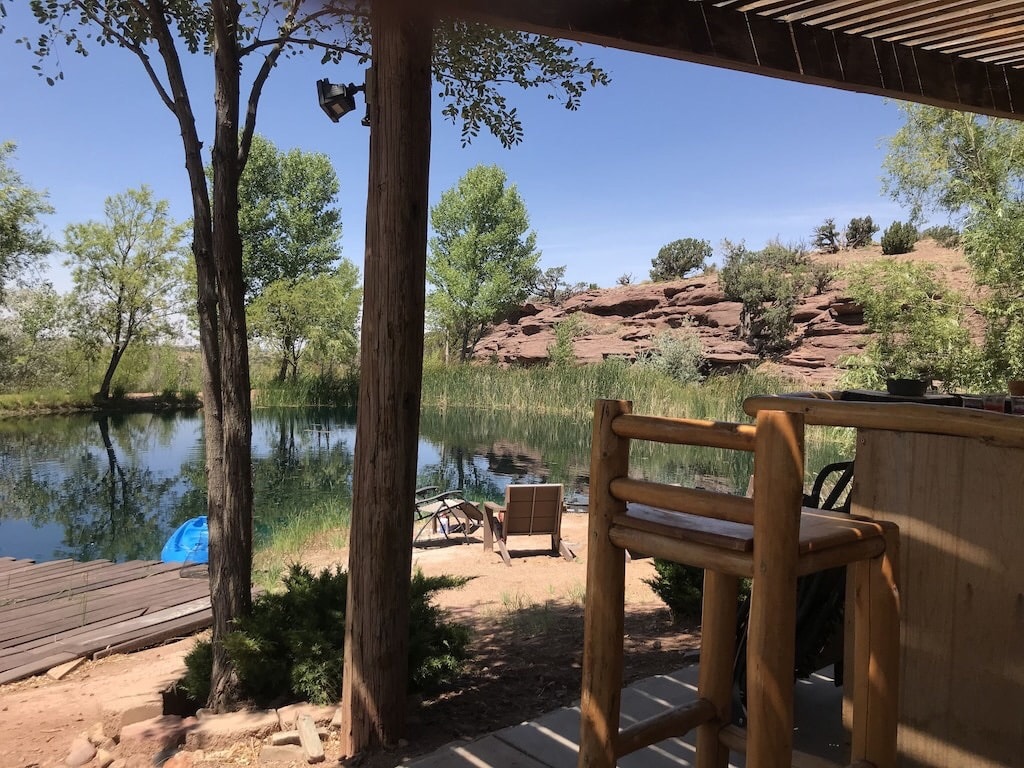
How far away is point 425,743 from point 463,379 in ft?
70.5

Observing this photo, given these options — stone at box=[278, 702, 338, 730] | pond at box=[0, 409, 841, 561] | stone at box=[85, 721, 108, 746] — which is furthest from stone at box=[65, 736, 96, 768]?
pond at box=[0, 409, 841, 561]

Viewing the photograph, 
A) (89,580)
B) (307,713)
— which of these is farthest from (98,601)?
(307,713)

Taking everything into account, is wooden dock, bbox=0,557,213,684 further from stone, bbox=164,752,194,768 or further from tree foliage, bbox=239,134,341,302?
tree foliage, bbox=239,134,341,302

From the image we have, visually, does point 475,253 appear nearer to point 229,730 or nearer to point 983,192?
point 983,192

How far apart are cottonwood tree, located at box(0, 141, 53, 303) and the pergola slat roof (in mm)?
23906

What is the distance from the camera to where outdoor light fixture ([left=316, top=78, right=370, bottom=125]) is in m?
3.29

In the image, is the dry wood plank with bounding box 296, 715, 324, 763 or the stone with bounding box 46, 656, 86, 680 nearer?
the dry wood plank with bounding box 296, 715, 324, 763

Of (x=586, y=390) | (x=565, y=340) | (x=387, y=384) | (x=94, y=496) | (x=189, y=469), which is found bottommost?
(x=94, y=496)

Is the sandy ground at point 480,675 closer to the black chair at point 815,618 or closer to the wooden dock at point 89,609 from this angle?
the wooden dock at point 89,609

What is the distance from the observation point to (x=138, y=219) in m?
24.9

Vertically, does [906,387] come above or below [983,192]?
below

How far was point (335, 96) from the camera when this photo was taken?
3.29 metres

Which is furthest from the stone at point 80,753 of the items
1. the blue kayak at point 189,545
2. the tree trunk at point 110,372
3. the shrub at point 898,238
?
the shrub at point 898,238

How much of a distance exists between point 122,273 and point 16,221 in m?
3.71
